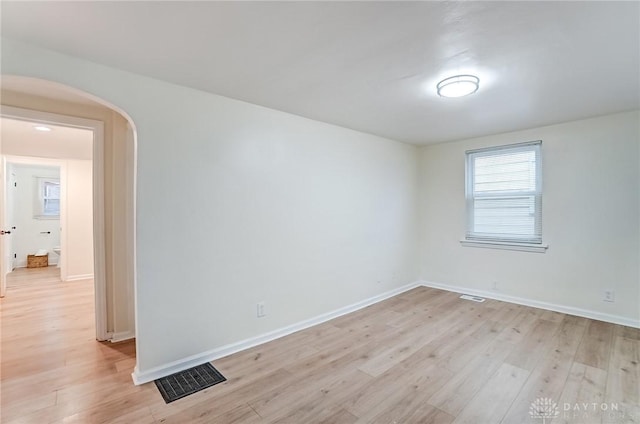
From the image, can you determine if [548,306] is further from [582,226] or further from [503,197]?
[503,197]

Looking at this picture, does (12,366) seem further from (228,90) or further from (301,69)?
(301,69)

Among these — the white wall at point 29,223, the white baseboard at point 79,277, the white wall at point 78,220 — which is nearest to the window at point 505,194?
the white wall at point 78,220

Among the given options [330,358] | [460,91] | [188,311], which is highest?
[460,91]

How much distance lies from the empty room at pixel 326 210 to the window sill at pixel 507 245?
0.03m

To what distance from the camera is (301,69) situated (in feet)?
7.20

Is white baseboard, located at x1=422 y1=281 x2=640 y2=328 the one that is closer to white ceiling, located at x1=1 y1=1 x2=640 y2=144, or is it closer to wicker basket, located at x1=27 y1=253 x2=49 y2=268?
white ceiling, located at x1=1 y1=1 x2=640 y2=144

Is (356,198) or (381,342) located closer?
(381,342)

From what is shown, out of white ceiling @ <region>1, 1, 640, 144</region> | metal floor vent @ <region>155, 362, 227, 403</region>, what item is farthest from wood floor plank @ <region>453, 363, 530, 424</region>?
white ceiling @ <region>1, 1, 640, 144</region>

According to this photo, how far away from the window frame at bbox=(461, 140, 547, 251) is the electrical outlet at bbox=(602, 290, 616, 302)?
2.48 feet

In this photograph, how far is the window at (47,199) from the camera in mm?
6891

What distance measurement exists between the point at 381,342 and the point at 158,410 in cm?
197

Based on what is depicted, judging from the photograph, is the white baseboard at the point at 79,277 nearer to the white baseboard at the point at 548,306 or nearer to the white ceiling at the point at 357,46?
the white ceiling at the point at 357,46

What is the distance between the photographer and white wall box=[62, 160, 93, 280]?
18.1ft

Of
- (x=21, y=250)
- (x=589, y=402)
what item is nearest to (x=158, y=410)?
(x=589, y=402)
